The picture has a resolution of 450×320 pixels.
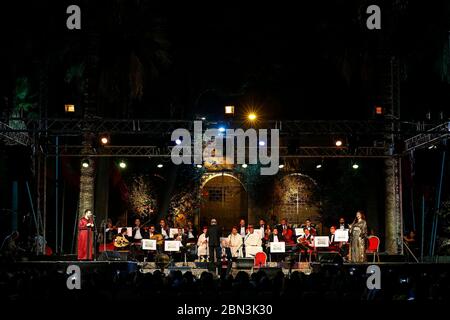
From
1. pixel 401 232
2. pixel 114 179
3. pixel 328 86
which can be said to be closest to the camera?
pixel 401 232

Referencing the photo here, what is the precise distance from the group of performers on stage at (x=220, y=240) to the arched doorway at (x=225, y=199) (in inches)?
282

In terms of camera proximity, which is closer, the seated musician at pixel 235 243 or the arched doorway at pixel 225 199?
the seated musician at pixel 235 243

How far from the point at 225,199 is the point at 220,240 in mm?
10220

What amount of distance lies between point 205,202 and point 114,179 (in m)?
4.50

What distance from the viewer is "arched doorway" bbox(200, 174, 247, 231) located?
33906mm

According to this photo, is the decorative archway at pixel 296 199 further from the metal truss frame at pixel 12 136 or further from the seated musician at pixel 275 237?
the metal truss frame at pixel 12 136

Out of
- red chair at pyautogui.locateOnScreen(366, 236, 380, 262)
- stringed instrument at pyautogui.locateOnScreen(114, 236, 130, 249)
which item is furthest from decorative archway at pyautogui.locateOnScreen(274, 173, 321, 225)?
stringed instrument at pyautogui.locateOnScreen(114, 236, 130, 249)

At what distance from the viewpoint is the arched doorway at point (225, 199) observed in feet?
111

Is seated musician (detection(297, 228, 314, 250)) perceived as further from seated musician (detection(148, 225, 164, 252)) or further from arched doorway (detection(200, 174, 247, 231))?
arched doorway (detection(200, 174, 247, 231))

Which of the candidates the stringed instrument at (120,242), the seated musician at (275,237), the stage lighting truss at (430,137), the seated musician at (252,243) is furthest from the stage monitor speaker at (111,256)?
the stage lighting truss at (430,137)
